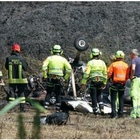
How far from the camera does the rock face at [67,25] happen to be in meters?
17.9

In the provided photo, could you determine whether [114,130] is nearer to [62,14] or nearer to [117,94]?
[117,94]

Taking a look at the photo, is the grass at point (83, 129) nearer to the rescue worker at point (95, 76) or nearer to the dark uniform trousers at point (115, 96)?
the dark uniform trousers at point (115, 96)

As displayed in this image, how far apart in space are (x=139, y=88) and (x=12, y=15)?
956 centimetres

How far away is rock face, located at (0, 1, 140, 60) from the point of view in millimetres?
17906

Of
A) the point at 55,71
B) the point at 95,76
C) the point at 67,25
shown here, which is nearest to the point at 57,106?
the point at 55,71

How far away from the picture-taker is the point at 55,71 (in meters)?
11.3

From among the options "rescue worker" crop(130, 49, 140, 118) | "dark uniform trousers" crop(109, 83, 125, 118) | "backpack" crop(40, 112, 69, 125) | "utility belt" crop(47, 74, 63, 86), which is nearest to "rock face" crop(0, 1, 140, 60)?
"utility belt" crop(47, 74, 63, 86)

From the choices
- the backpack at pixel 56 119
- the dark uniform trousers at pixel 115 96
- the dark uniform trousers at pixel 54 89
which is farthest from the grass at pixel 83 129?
the dark uniform trousers at pixel 54 89

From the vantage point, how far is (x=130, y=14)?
18.8 m

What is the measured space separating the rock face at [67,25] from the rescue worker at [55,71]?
584 centimetres

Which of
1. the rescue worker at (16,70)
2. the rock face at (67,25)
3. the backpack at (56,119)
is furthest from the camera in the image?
the rock face at (67,25)

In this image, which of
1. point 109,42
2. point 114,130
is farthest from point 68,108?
point 109,42

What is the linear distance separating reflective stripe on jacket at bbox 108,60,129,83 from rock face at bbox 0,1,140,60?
6.72 meters

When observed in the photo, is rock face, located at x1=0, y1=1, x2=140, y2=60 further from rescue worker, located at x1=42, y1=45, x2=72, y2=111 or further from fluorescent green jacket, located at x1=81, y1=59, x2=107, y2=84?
fluorescent green jacket, located at x1=81, y1=59, x2=107, y2=84
